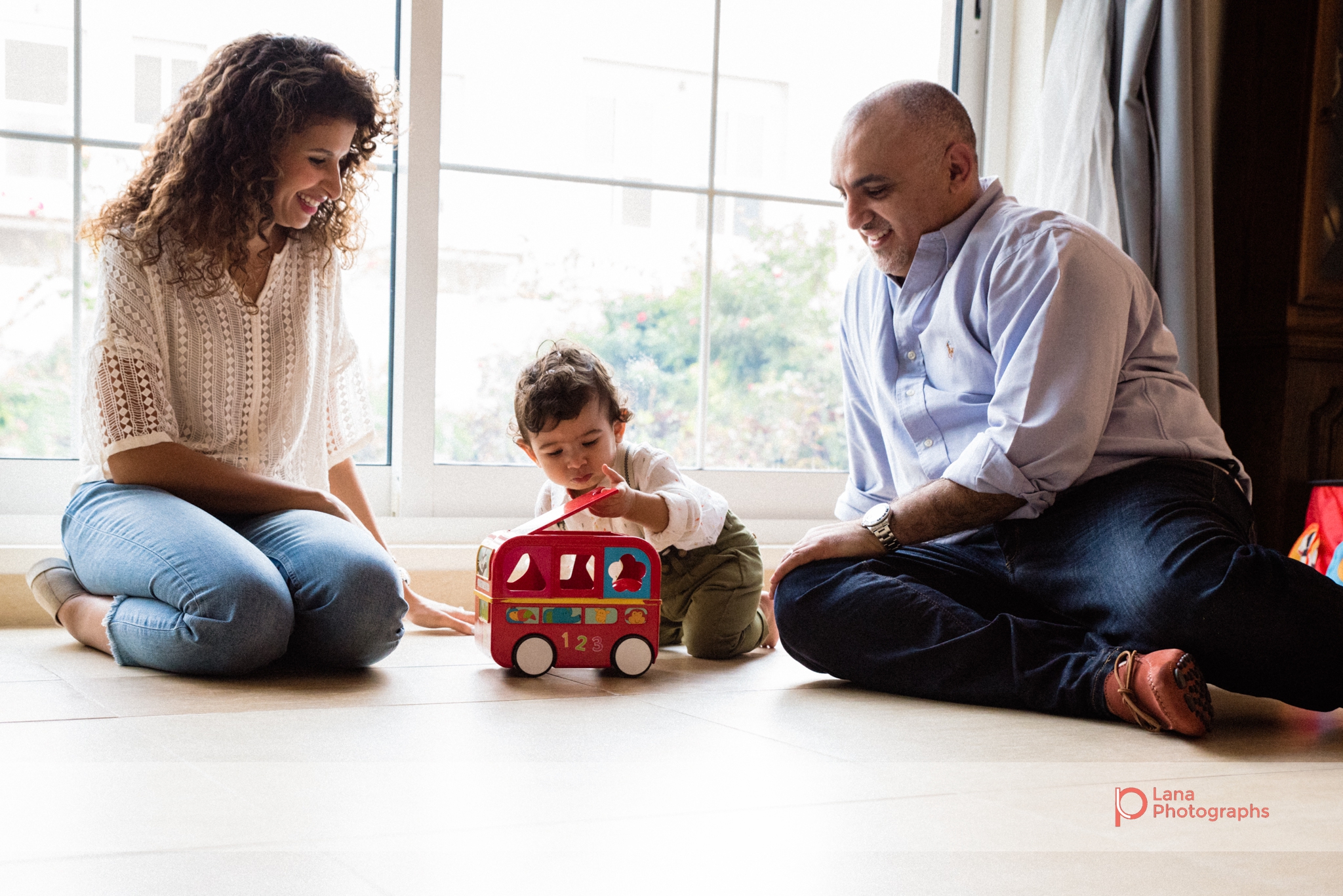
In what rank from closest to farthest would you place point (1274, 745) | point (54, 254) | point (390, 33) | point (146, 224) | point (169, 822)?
point (169, 822), point (1274, 745), point (146, 224), point (54, 254), point (390, 33)

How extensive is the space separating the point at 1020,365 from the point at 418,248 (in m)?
1.28

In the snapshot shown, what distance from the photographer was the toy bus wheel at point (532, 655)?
5.53 feet

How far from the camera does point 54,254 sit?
2.26 metres

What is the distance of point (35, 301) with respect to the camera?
2.26m

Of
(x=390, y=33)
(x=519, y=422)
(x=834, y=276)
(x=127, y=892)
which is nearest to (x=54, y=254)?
(x=390, y=33)

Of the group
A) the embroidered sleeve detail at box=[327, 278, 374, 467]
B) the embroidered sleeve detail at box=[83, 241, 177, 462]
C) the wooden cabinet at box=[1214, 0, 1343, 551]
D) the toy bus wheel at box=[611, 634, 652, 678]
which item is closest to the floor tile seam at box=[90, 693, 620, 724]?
the toy bus wheel at box=[611, 634, 652, 678]

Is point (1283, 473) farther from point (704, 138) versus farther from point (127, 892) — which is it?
point (127, 892)

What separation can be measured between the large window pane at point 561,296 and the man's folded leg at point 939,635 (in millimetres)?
1002

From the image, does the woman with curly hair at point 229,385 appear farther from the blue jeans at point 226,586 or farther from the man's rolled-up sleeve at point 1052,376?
the man's rolled-up sleeve at point 1052,376

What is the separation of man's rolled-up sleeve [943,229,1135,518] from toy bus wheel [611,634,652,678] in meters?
0.47

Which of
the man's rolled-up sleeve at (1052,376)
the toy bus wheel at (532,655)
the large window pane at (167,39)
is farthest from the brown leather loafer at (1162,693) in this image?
the large window pane at (167,39)

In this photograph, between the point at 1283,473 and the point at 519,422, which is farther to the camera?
the point at 1283,473

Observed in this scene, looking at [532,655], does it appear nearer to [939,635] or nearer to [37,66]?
[939,635]

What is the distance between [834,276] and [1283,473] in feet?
3.29
